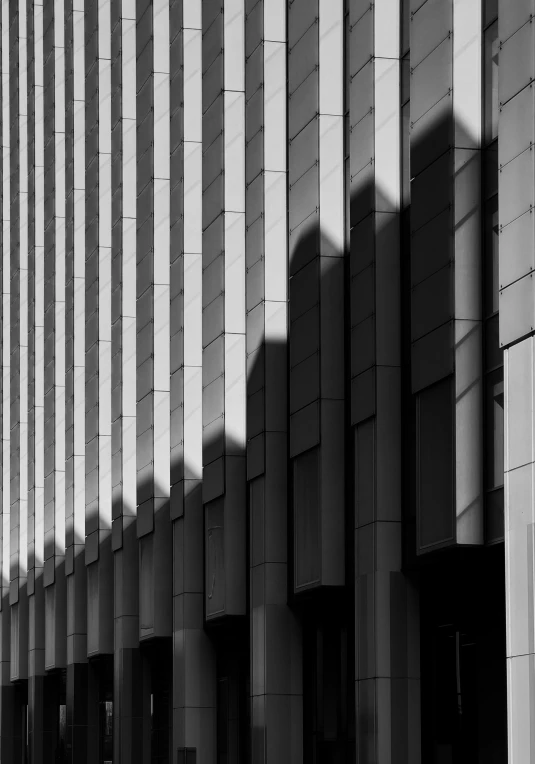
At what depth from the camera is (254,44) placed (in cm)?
3731

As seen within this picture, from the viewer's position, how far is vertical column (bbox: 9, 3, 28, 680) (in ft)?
214

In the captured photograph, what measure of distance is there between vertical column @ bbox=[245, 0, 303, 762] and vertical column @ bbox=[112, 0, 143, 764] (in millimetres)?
12341

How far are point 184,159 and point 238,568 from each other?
12.9 meters

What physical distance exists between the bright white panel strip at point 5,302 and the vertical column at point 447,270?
4547 cm

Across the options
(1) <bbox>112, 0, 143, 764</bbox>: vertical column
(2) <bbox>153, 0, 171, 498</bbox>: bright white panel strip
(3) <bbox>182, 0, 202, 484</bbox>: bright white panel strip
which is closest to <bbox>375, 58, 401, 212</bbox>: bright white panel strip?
(3) <bbox>182, 0, 202, 484</bbox>: bright white panel strip

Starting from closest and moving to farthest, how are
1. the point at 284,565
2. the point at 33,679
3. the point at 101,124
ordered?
the point at 284,565 → the point at 101,124 → the point at 33,679

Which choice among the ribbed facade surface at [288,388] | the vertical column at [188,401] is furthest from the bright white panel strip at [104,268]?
the vertical column at [188,401]

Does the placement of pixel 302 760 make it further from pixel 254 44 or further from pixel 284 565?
pixel 254 44

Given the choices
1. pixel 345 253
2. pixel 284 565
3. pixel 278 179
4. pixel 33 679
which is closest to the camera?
pixel 345 253

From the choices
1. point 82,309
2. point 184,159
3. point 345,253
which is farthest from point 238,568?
point 82,309

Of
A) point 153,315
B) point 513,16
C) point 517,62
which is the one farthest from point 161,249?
point 517,62

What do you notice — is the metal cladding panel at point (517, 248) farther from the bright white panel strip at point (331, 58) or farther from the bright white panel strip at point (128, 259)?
the bright white panel strip at point (128, 259)

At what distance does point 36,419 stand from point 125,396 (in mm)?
15744

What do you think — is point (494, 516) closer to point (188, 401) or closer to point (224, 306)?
point (224, 306)
